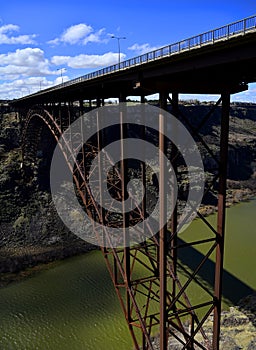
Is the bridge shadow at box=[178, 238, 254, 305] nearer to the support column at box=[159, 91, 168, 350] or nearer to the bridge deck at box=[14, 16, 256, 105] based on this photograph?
the support column at box=[159, 91, 168, 350]

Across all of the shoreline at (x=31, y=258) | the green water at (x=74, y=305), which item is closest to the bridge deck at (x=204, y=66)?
the green water at (x=74, y=305)

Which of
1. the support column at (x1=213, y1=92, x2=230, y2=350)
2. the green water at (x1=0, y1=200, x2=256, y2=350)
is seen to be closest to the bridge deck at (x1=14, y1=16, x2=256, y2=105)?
the support column at (x1=213, y1=92, x2=230, y2=350)

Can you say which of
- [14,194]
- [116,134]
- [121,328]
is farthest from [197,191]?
[121,328]

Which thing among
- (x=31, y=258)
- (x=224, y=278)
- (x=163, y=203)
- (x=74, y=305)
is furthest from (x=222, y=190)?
(x=31, y=258)

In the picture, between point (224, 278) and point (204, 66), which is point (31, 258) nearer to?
point (224, 278)

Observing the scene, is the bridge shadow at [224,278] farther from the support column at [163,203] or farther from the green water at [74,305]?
the support column at [163,203]

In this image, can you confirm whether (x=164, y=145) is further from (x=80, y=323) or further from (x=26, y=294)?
(x=26, y=294)

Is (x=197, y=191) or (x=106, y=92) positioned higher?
(x=106, y=92)
